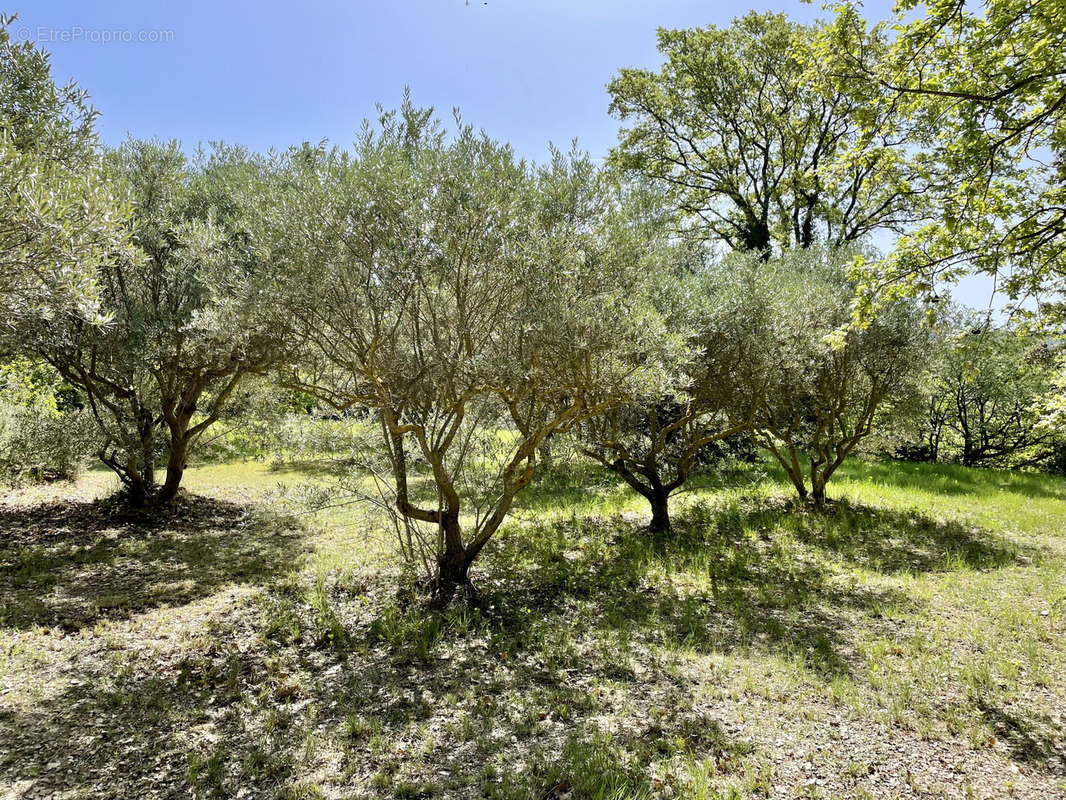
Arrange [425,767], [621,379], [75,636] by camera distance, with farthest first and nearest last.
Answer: [621,379]
[75,636]
[425,767]

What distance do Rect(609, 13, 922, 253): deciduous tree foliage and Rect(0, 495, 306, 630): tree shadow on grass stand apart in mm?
17832

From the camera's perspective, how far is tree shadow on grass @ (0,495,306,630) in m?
7.83

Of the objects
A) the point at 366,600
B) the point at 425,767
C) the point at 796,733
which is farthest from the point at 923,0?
the point at 366,600

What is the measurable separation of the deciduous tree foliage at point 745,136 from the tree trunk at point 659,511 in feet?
40.4

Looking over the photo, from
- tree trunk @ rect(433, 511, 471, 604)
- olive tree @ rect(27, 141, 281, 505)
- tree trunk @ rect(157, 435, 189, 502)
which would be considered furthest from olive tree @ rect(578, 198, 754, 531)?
tree trunk @ rect(157, 435, 189, 502)

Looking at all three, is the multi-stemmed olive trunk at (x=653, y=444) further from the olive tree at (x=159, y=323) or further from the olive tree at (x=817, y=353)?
the olive tree at (x=159, y=323)

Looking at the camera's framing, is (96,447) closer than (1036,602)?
No

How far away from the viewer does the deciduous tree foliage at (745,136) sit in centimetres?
1980

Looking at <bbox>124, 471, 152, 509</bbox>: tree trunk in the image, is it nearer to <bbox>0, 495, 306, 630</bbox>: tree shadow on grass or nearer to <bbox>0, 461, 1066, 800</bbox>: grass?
<bbox>0, 495, 306, 630</bbox>: tree shadow on grass

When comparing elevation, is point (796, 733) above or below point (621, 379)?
below

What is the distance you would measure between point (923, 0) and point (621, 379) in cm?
490

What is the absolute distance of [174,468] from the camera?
13.4 metres

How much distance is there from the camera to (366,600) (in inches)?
318

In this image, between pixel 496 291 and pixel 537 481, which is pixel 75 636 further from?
pixel 537 481
